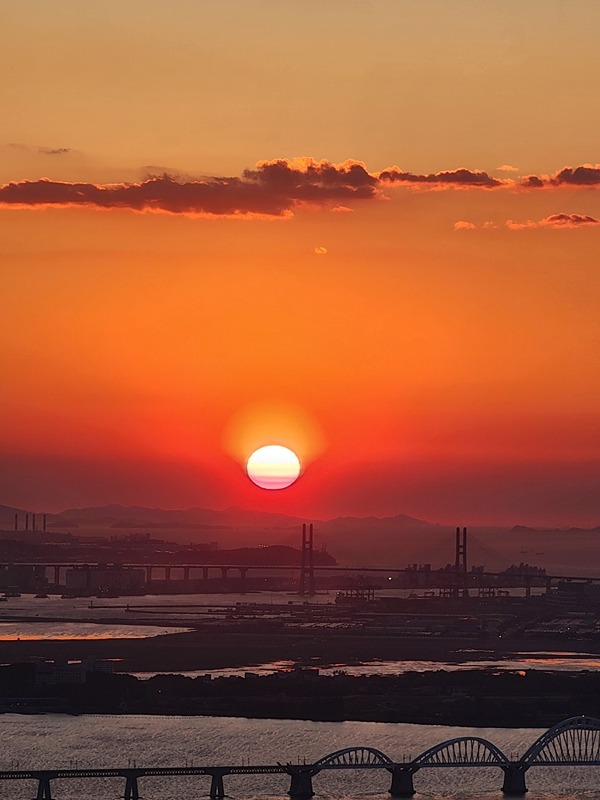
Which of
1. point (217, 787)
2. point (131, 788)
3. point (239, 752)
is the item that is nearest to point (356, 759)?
point (217, 787)

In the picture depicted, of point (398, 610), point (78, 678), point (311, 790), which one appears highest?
point (398, 610)

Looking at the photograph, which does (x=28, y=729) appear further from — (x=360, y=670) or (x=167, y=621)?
(x=167, y=621)

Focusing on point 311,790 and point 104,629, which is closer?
point 311,790

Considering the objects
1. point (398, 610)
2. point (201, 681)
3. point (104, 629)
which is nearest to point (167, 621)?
point (104, 629)

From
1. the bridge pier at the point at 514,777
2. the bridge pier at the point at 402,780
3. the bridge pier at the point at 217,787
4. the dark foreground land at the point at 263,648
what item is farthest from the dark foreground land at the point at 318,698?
the bridge pier at the point at 217,787

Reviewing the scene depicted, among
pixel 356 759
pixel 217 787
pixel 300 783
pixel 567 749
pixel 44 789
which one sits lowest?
pixel 44 789

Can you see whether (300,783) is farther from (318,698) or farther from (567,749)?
(318,698)
